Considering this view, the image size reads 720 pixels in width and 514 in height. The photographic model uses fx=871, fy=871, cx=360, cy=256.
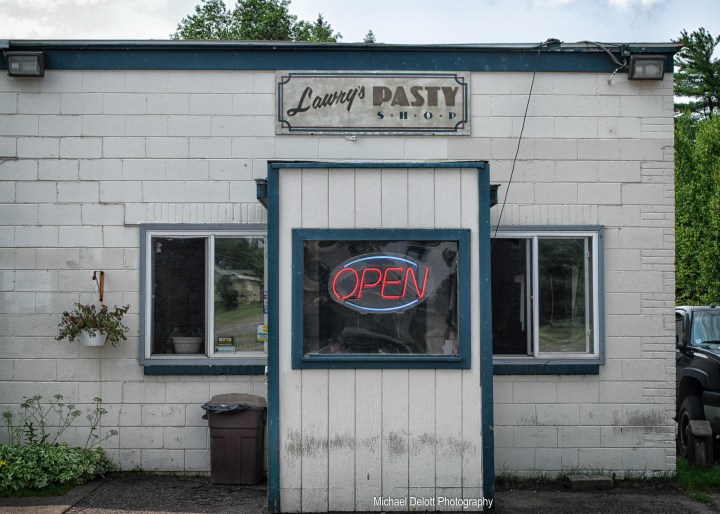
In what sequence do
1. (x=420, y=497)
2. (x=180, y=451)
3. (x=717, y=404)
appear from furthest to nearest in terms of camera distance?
(x=717, y=404) < (x=180, y=451) < (x=420, y=497)

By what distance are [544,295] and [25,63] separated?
5684 mm

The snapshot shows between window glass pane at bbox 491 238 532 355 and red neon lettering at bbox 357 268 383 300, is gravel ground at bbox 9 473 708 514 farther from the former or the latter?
red neon lettering at bbox 357 268 383 300

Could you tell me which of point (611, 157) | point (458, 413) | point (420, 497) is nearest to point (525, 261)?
point (611, 157)

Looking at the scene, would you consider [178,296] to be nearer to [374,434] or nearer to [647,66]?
[374,434]

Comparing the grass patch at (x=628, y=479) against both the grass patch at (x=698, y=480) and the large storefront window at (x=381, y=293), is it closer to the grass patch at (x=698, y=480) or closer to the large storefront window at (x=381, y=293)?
the grass patch at (x=698, y=480)

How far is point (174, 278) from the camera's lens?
879 centimetres

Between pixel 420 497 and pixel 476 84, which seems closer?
pixel 420 497

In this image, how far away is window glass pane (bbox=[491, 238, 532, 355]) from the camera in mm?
8828

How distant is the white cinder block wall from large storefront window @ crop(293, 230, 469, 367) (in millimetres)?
1687

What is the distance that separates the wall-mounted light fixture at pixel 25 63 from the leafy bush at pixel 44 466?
3623mm

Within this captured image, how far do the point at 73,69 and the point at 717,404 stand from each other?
26.2 feet

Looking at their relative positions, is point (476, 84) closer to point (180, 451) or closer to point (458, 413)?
point (458, 413)

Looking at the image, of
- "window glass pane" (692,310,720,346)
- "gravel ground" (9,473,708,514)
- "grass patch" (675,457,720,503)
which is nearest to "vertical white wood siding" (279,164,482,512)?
"gravel ground" (9,473,708,514)

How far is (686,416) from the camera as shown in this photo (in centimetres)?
1062
